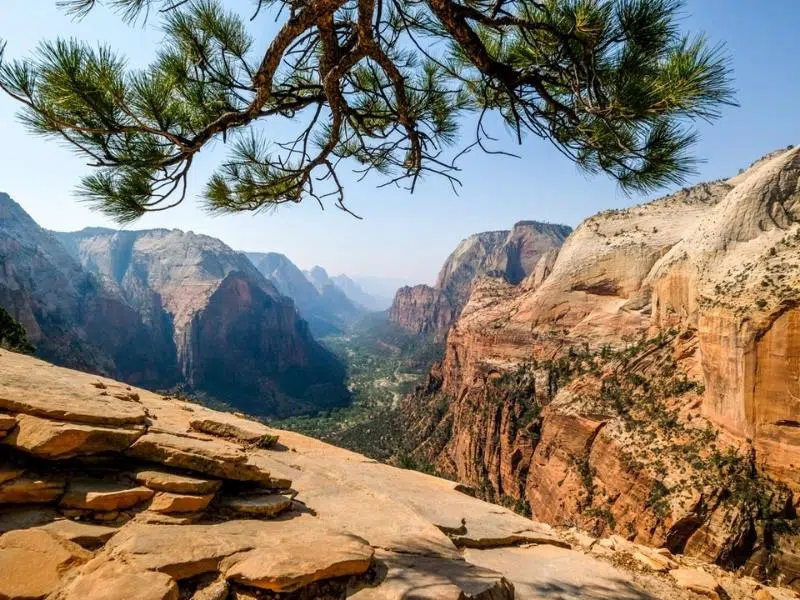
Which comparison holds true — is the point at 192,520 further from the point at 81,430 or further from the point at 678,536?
the point at 678,536

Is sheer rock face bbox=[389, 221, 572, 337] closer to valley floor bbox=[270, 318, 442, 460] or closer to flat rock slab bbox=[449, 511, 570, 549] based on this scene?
valley floor bbox=[270, 318, 442, 460]

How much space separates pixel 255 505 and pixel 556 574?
3.01 metres

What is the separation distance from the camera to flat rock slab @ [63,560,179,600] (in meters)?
2.08

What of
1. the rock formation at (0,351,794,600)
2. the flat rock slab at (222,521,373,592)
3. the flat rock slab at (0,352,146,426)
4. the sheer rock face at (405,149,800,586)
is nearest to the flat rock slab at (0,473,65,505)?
the rock formation at (0,351,794,600)

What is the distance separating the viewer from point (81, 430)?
311 centimetres

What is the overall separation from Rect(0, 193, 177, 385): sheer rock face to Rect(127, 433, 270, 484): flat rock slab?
5838 centimetres

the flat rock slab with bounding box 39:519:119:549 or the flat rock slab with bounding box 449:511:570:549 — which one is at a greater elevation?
the flat rock slab with bounding box 39:519:119:549

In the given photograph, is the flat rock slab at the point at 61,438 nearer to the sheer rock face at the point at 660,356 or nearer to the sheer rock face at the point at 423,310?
the sheer rock face at the point at 660,356

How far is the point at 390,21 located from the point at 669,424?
2494 centimetres

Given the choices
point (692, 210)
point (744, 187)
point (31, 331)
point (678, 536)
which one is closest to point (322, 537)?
point (678, 536)

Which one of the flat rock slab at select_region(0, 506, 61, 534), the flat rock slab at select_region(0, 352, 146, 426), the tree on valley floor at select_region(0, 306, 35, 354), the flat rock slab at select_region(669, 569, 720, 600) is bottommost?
the tree on valley floor at select_region(0, 306, 35, 354)

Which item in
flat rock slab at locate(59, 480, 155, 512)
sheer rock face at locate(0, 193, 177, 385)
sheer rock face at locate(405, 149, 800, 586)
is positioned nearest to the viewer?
flat rock slab at locate(59, 480, 155, 512)

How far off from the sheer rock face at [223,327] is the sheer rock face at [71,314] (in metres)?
7.10

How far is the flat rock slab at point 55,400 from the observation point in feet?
10.6
